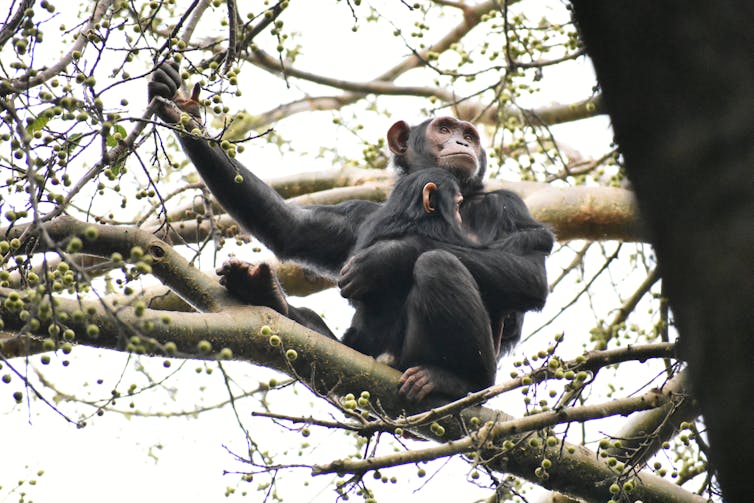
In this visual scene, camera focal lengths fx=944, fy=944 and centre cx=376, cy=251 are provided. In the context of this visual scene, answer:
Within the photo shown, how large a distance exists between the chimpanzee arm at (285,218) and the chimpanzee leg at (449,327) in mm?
1573

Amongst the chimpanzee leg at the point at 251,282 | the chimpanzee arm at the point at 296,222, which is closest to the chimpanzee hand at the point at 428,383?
the chimpanzee leg at the point at 251,282

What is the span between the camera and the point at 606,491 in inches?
211

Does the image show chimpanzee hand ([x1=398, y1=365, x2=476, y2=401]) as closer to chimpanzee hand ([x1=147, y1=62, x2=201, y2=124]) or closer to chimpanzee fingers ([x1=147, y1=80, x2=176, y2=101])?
chimpanzee hand ([x1=147, y1=62, x2=201, y2=124])

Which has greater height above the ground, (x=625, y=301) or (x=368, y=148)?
(x=368, y=148)

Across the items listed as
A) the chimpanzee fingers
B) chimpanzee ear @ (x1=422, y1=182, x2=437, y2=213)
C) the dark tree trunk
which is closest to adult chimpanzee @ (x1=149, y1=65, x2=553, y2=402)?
the chimpanzee fingers

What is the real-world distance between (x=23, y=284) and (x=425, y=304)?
A: 262cm

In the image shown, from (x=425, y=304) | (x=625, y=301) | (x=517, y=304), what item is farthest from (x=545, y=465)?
(x=625, y=301)

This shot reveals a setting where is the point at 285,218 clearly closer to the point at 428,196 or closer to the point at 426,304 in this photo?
the point at 428,196

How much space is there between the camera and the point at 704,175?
1494mm

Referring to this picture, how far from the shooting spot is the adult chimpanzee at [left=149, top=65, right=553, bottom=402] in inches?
247

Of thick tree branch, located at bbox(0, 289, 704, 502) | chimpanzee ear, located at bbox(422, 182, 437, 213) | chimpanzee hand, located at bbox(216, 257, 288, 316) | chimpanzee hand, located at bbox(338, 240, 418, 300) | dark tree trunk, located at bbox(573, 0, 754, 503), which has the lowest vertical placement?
dark tree trunk, located at bbox(573, 0, 754, 503)

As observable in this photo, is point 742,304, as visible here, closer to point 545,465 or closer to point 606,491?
point 545,465

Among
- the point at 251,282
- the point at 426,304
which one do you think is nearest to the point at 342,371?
the point at 251,282

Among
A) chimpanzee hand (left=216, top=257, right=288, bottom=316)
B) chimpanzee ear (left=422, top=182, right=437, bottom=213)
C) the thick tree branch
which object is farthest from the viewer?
chimpanzee ear (left=422, top=182, right=437, bottom=213)
